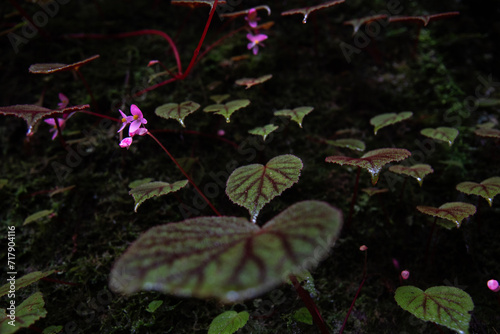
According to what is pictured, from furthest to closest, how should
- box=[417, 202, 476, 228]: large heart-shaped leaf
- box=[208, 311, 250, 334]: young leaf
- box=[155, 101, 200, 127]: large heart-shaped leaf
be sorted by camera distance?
box=[155, 101, 200, 127]: large heart-shaped leaf
box=[417, 202, 476, 228]: large heart-shaped leaf
box=[208, 311, 250, 334]: young leaf

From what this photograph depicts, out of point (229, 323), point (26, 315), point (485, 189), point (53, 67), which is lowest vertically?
point (229, 323)

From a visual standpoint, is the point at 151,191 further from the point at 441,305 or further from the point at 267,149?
the point at 441,305

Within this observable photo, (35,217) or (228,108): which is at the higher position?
(228,108)

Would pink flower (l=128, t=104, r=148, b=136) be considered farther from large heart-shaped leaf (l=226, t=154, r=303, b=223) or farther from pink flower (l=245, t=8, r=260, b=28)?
pink flower (l=245, t=8, r=260, b=28)

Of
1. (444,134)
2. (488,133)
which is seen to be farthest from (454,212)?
(488,133)

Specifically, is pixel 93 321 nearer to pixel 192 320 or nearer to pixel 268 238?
pixel 192 320

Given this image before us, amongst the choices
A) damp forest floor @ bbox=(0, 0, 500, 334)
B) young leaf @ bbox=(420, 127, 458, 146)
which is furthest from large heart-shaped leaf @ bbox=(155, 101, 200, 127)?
young leaf @ bbox=(420, 127, 458, 146)
